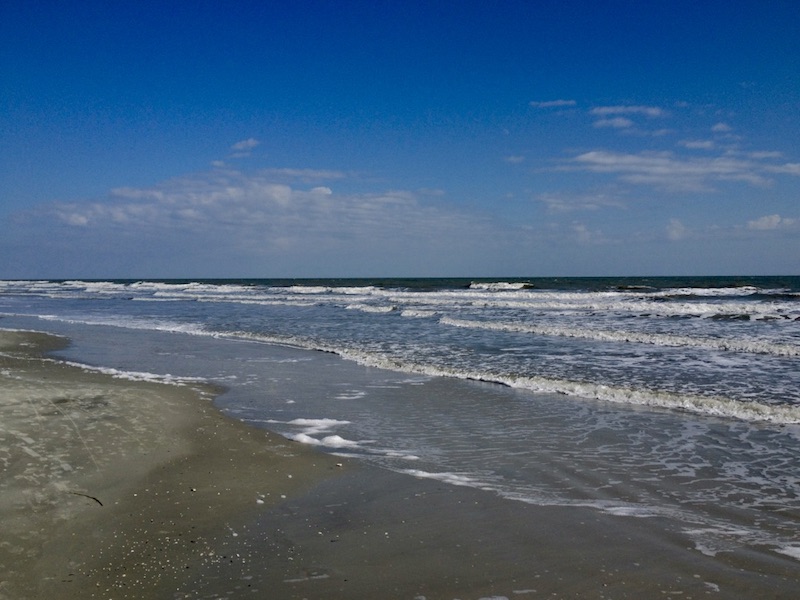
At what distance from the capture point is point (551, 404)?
9.16 m

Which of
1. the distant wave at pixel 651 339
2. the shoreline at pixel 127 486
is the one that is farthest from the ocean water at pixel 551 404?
the shoreline at pixel 127 486

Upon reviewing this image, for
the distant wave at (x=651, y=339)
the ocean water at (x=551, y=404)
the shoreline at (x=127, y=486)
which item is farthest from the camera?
the distant wave at (x=651, y=339)

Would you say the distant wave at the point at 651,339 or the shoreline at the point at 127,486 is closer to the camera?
the shoreline at the point at 127,486

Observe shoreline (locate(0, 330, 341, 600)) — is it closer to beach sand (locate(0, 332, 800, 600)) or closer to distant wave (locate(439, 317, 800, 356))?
beach sand (locate(0, 332, 800, 600))

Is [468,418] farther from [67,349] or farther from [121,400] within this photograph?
[67,349]

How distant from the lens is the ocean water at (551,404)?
530 cm

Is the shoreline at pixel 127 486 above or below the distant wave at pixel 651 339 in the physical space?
below

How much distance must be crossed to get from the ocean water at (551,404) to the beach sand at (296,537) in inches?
17.1

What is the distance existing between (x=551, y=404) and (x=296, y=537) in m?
5.82

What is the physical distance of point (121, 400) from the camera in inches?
353

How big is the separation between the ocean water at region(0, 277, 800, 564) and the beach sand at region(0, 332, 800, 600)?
435 millimetres

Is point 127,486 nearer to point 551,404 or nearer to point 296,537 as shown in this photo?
point 296,537

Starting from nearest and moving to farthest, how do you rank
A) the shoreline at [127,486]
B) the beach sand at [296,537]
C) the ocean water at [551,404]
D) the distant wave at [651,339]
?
the beach sand at [296,537] → the shoreline at [127,486] → the ocean water at [551,404] → the distant wave at [651,339]

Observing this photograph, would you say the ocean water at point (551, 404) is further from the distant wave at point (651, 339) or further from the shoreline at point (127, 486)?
the shoreline at point (127, 486)
